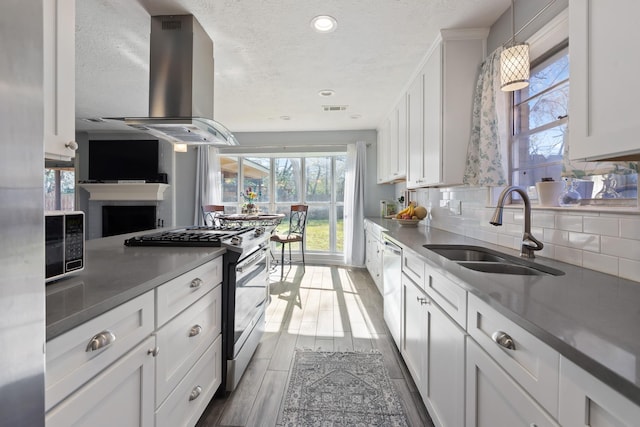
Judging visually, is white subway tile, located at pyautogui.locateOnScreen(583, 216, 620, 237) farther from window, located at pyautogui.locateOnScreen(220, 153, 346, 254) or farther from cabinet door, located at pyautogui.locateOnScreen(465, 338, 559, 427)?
window, located at pyautogui.locateOnScreen(220, 153, 346, 254)

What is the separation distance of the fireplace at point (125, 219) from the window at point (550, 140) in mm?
5676

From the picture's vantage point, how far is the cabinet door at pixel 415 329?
1571mm

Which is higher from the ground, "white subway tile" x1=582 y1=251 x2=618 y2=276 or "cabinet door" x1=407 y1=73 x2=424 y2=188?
"cabinet door" x1=407 y1=73 x2=424 y2=188

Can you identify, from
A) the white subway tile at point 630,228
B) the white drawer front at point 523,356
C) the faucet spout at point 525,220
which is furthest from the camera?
the faucet spout at point 525,220

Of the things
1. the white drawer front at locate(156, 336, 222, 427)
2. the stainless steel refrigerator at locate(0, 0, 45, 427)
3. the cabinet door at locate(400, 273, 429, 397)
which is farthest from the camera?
the cabinet door at locate(400, 273, 429, 397)

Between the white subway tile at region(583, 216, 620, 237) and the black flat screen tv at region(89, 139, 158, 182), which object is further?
the black flat screen tv at region(89, 139, 158, 182)

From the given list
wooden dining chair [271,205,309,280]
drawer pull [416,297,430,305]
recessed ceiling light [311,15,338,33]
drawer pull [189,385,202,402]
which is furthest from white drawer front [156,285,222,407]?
wooden dining chair [271,205,309,280]

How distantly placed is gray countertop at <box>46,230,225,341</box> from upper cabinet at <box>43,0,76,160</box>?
1.44ft

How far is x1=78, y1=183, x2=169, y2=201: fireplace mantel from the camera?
5246mm

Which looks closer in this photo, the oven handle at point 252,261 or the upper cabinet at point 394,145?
the oven handle at point 252,261

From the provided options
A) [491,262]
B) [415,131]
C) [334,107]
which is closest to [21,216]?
[491,262]

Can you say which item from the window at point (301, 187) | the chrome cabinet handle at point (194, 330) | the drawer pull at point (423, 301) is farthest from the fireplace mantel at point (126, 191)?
the drawer pull at point (423, 301)

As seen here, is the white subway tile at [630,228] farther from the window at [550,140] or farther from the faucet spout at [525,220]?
the faucet spout at [525,220]

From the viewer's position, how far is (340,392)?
5.91 feet
